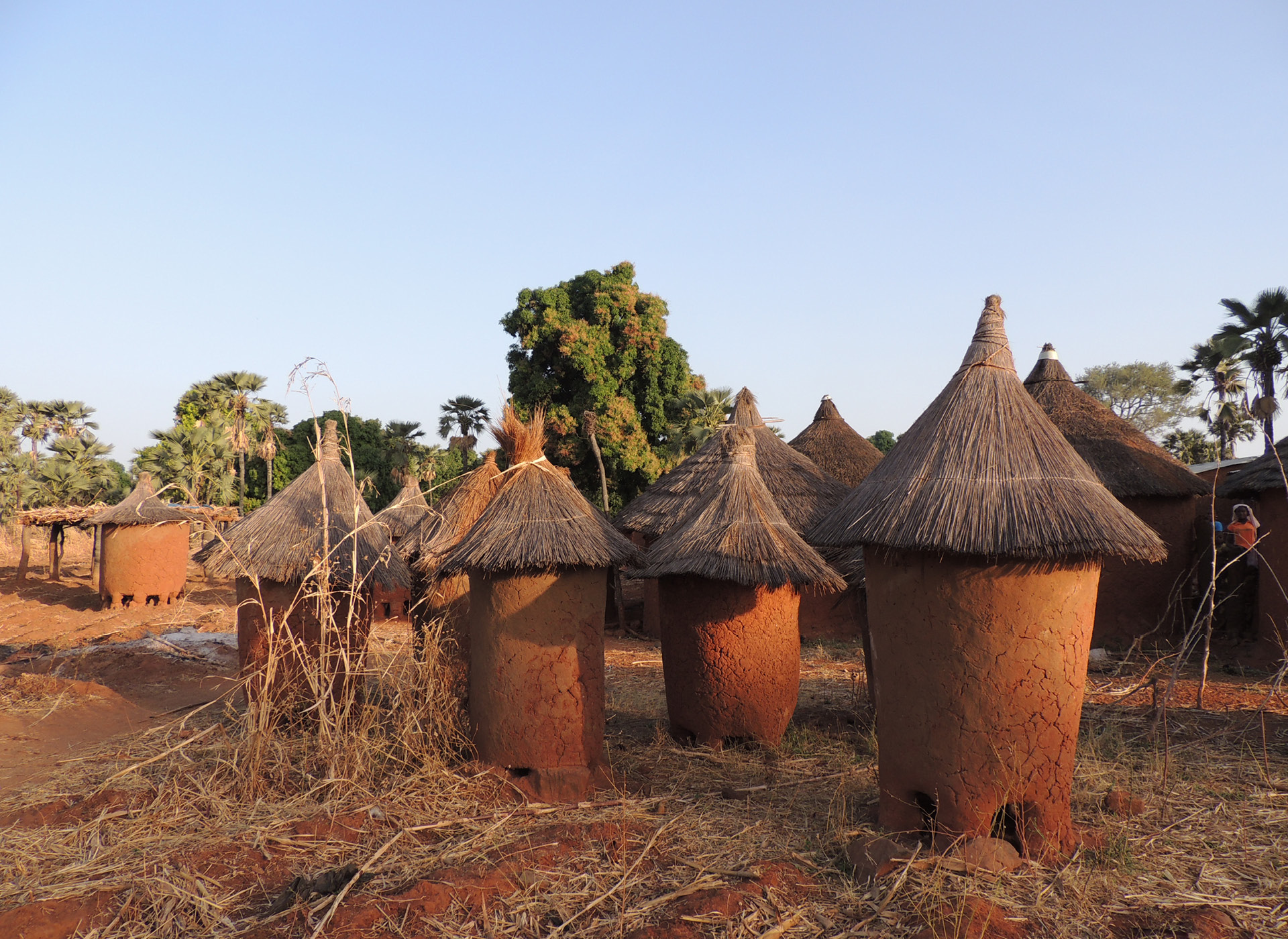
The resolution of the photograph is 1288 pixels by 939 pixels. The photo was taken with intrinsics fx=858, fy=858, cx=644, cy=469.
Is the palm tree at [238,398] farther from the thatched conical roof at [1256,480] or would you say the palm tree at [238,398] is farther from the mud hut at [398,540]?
the thatched conical roof at [1256,480]

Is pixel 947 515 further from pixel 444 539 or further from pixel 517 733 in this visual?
pixel 444 539

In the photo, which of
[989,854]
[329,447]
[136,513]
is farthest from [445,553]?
[136,513]

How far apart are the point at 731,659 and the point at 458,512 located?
237 cm

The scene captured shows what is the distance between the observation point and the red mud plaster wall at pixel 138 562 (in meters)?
16.0

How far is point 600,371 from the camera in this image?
20641 mm

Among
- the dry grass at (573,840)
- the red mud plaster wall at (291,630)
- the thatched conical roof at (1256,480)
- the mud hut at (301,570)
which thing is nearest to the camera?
the dry grass at (573,840)

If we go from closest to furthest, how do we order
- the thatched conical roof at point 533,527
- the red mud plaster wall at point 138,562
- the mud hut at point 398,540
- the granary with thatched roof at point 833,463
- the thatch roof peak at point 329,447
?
the thatched conical roof at point 533,527, the thatch roof peak at point 329,447, the granary with thatched roof at point 833,463, the mud hut at point 398,540, the red mud plaster wall at point 138,562

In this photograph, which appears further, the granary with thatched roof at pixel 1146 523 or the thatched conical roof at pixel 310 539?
the granary with thatched roof at pixel 1146 523

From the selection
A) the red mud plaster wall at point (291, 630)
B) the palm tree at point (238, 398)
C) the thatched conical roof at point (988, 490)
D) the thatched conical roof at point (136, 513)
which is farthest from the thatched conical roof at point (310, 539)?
the palm tree at point (238, 398)

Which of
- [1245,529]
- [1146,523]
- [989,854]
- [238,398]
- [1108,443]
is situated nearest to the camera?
[989,854]

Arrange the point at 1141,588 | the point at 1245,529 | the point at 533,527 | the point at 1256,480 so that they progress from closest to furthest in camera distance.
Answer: the point at 533,527 → the point at 1245,529 → the point at 1256,480 → the point at 1141,588

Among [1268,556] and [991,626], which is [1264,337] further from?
[991,626]

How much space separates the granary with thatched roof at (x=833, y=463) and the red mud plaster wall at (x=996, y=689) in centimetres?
652

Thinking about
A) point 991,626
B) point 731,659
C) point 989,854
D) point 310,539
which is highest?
point 310,539
